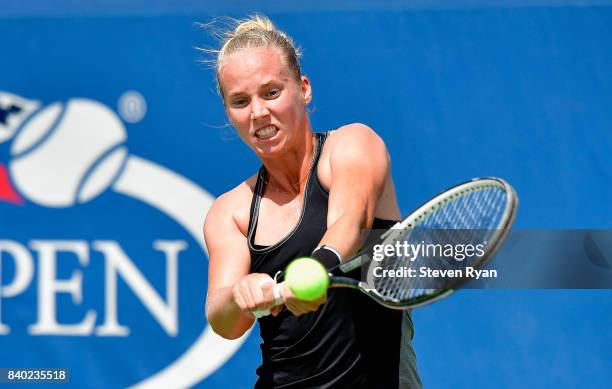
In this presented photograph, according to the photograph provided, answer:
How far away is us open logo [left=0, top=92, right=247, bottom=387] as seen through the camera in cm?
430

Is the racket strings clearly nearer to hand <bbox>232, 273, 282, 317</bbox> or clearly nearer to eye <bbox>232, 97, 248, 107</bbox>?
hand <bbox>232, 273, 282, 317</bbox>

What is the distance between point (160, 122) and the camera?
14.1 ft

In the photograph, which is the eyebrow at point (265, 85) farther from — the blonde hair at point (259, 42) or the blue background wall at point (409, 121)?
the blue background wall at point (409, 121)

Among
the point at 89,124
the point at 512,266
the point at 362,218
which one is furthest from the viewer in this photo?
the point at 89,124

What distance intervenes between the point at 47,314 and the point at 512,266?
181cm

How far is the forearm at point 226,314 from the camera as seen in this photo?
2795 mm

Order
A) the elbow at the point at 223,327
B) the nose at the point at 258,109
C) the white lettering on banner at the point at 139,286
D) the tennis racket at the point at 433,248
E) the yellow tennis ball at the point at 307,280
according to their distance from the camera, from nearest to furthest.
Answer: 1. the yellow tennis ball at the point at 307,280
2. the tennis racket at the point at 433,248
3. the nose at the point at 258,109
4. the elbow at the point at 223,327
5. the white lettering on banner at the point at 139,286

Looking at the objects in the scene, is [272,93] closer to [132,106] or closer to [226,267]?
[226,267]

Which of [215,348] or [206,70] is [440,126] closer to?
[206,70]

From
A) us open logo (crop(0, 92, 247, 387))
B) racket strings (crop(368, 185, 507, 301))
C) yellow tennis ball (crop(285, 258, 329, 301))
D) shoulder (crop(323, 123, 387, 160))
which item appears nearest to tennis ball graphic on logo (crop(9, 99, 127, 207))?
us open logo (crop(0, 92, 247, 387))

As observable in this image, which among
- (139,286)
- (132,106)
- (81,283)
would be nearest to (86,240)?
(81,283)

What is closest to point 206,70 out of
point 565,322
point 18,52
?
point 18,52

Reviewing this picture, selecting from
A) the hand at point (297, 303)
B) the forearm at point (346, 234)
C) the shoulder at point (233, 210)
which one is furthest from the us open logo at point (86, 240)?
the hand at point (297, 303)

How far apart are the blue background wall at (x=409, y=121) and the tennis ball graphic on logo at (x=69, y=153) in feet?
0.17
